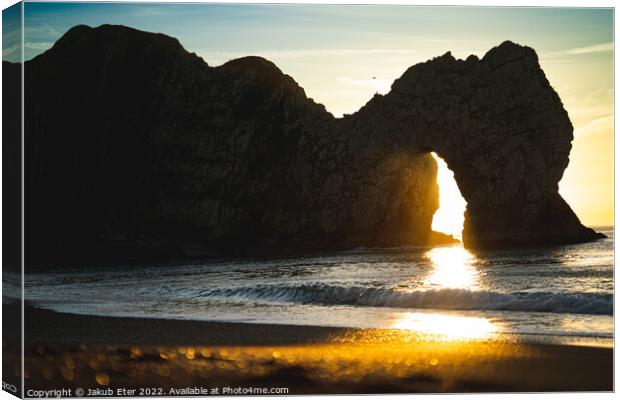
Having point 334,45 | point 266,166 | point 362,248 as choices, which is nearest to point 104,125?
point 334,45

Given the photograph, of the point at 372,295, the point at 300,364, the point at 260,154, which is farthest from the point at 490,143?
the point at 300,364

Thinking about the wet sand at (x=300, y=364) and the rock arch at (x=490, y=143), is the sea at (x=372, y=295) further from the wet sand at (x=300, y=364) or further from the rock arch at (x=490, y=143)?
the rock arch at (x=490, y=143)

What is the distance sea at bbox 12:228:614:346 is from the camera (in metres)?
10.8

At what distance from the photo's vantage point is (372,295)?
13703 mm

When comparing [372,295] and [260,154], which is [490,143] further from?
[372,295]

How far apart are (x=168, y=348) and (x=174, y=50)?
4823 millimetres

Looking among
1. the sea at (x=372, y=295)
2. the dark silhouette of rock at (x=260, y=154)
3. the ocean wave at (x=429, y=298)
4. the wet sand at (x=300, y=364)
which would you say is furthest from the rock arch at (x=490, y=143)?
the wet sand at (x=300, y=364)

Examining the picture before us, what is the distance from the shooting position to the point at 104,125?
14336mm

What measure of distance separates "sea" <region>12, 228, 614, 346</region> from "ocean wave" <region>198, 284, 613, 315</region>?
0.02m

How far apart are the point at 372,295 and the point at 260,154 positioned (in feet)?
26.4

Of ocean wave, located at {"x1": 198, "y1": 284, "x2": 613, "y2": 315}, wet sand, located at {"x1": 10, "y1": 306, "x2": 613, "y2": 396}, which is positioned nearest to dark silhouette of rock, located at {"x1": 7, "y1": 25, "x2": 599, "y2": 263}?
wet sand, located at {"x1": 10, "y1": 306, "x2": 613, "y2": 396}

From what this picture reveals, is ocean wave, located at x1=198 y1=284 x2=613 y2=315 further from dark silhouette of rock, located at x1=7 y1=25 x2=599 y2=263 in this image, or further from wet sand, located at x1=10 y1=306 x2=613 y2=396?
wet sand, located at x1=10 y1=306 x2=613 y2=396

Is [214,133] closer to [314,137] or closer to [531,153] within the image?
[314,137]

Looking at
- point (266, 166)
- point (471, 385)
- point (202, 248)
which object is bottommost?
point (471, 385)
